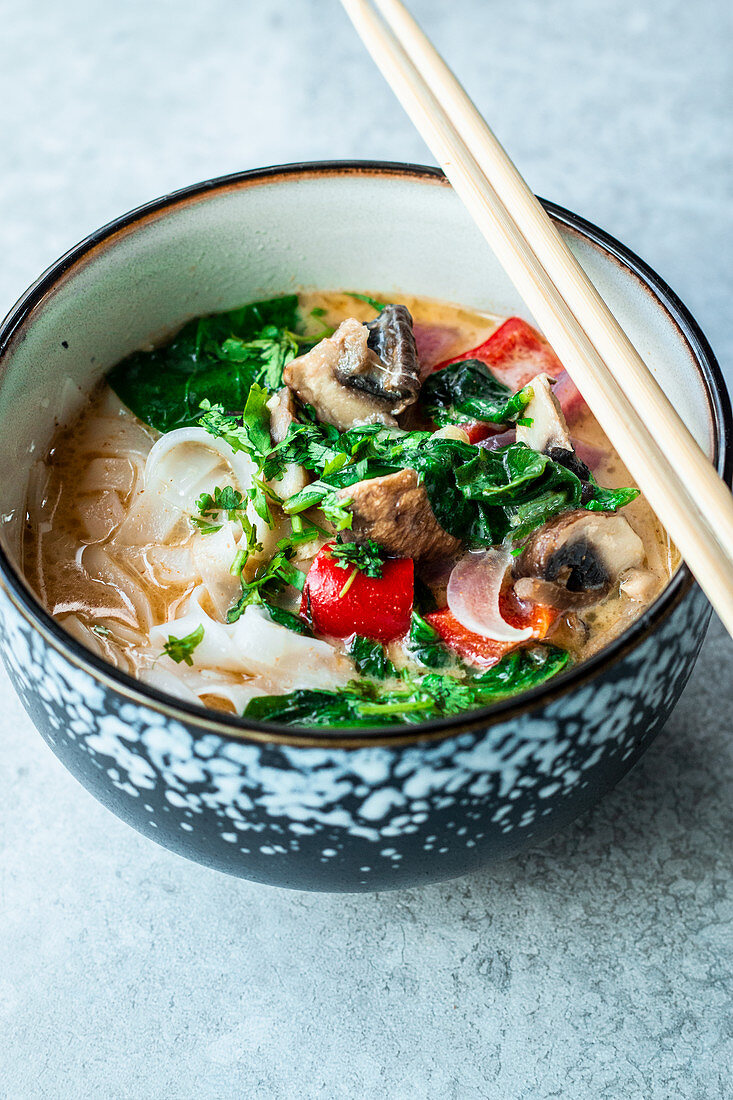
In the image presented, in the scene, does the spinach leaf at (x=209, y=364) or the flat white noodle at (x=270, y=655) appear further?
the spinach leaf at (x=209, y=364)

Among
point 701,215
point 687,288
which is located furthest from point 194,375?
point 701,215

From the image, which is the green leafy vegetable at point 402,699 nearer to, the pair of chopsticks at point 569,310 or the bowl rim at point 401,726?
the bowl rim at point 401,726

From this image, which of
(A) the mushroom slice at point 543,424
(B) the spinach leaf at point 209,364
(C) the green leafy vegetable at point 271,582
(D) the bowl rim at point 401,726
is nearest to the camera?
(D) the bowl rim at point 401,726

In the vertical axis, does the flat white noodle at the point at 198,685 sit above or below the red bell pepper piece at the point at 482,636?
above

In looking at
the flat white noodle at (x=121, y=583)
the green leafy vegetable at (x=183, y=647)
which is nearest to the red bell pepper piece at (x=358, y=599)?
the green leafy vegetable at (x=183, y=647)

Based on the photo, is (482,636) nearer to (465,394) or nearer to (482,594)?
(482,594)

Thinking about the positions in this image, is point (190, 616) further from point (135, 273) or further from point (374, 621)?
point (135, 273)

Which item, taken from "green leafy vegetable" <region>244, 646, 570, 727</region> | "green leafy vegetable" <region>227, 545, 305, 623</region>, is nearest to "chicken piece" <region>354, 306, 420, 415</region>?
"green leafy vegetable" <region>227, 545, 305, 623</region>

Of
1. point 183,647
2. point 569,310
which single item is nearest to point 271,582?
point 183,647
